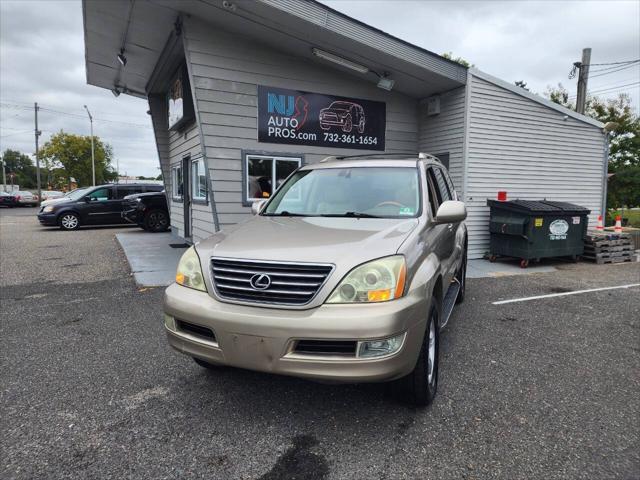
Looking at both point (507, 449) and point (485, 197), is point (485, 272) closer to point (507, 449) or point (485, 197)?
point (485, 197)

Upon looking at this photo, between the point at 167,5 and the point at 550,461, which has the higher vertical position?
the point at 167,5

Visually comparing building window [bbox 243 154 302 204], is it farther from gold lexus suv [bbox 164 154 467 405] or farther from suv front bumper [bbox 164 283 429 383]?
suv front bumper [bbox 164 283 429 383]

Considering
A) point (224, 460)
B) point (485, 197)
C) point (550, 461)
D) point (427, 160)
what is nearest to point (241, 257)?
point (224, 460)

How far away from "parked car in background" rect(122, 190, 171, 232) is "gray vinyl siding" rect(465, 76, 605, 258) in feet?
32.4

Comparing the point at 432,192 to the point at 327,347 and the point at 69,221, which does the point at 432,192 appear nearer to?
the point at 327,347

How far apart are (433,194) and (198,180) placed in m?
6.88

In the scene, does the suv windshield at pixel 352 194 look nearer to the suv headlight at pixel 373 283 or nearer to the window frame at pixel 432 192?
the window frame at pixel 432 192

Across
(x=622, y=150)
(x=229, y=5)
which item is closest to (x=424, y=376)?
(x=229, y=5)

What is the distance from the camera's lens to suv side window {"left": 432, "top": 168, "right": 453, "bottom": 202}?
443cm

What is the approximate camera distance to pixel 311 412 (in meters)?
2.98

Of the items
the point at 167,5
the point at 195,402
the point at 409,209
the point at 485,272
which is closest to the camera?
the point at 195,402

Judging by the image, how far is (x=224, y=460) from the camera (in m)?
2.46

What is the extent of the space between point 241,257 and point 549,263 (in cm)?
856

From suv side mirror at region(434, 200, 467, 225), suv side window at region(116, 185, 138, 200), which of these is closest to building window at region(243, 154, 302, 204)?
suv side mirror at region(434, 200, 467, 225)
